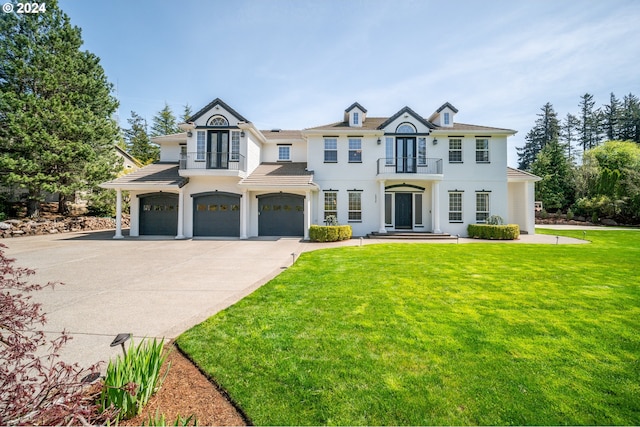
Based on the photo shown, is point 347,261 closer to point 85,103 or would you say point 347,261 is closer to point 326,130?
point 326,130

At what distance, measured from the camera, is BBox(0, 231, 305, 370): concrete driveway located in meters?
4.59

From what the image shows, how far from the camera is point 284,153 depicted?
2042 centimetres

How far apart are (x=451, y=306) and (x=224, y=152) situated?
50.4 feet

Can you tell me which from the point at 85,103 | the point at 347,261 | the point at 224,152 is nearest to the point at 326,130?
the point at 224,152

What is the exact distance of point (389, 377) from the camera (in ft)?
10.6

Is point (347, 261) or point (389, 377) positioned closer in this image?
point (389, 377)

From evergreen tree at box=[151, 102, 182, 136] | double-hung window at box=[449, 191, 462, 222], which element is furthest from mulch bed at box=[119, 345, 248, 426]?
evergreen tree at box=[151, 102, 182, 136]

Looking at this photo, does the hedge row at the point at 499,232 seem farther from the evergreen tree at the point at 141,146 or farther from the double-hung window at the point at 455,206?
the evergreen tree at the point at 141,146

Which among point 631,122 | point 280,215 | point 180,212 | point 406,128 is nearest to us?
point 180,212

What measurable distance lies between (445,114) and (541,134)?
51.4 meters

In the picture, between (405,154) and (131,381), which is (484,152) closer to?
(405,154)

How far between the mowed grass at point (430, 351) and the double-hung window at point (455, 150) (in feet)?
41.0

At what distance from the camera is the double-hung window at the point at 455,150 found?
1850 cm

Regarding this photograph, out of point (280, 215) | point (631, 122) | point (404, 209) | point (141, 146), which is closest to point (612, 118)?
point (631, 122)
